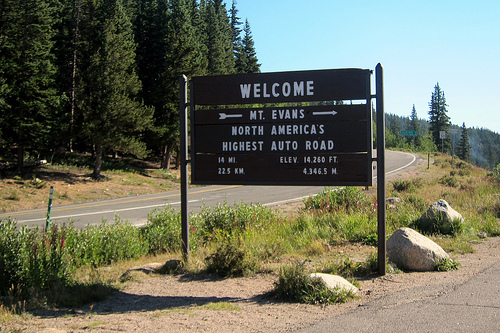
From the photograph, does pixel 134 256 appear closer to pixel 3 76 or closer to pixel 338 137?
pixel 338 137

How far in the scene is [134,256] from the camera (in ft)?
27.2

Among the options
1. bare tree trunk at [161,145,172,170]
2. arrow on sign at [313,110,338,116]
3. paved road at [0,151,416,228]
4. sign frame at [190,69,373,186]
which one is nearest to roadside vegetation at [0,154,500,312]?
sign frame at [190,69,373,186]

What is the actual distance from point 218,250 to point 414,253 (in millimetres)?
2990

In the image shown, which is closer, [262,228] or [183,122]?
[183,122]

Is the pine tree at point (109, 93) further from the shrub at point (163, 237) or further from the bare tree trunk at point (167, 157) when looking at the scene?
the shrub at point (163, 237)

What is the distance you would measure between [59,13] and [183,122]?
35.7 m

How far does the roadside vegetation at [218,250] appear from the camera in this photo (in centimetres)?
560

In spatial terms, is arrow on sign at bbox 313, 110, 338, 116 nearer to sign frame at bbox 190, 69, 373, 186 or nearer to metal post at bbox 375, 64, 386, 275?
sign frame at bbox 190, 69, 373, 186

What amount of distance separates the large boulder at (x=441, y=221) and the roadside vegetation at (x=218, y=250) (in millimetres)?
104

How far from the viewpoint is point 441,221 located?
356 inches

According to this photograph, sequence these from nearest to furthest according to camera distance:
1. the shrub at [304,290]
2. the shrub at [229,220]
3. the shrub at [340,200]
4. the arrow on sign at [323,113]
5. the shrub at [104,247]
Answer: the shrub at [304,290], the arrow on sign at [323,113], the shrub at [104,247], the shrub at [229,220], the shrub at [340,200]

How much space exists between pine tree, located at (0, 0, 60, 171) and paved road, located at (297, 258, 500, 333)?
24.3 metres

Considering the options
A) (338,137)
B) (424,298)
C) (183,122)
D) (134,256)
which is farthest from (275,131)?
(134,256)

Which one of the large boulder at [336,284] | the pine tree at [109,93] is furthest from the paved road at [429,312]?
the pine tree at [109,93]
